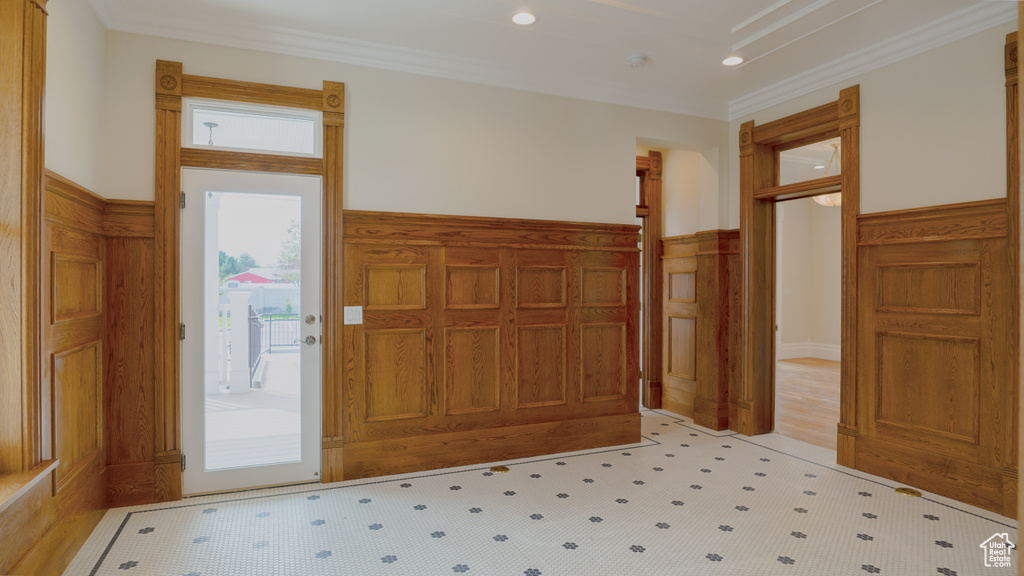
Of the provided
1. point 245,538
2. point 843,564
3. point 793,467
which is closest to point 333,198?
point 245,538

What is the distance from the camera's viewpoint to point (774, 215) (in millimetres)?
5141

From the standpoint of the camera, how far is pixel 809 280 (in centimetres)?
1034

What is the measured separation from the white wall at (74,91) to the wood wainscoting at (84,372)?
149 millimetres

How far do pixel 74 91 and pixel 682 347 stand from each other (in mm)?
5341

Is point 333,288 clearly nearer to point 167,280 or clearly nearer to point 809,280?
point 167,280

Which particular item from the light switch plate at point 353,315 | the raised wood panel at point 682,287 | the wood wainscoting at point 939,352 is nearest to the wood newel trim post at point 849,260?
the wood wainscoting at point 939,352

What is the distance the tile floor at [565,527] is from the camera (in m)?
2.72

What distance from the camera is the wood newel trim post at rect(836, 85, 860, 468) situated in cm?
413

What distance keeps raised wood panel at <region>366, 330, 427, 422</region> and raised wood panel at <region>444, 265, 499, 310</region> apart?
1.27 feet

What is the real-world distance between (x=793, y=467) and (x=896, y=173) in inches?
91.5

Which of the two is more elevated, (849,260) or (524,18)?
(524,18)

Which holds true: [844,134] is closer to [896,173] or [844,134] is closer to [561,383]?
[896,173]

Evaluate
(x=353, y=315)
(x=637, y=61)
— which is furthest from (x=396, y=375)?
(x=637, y=61)

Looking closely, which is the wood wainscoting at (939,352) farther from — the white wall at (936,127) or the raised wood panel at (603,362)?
the raised wood panel at (603,362)
